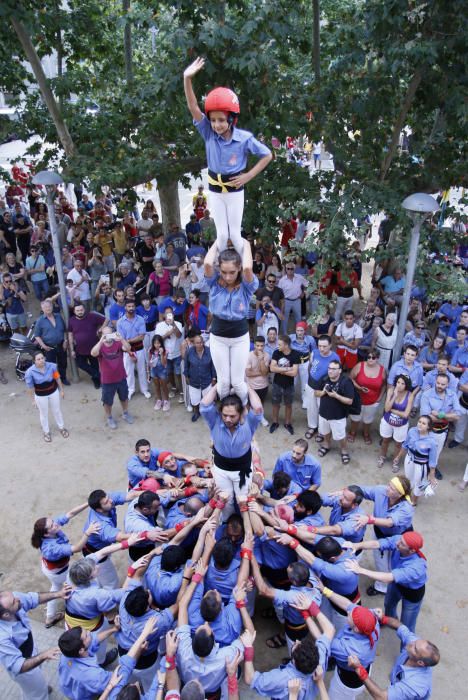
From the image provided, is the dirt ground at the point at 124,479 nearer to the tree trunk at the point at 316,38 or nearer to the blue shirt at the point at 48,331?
the blue shirt at the point at 48,331

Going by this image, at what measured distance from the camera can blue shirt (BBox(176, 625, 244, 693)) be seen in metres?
3.97

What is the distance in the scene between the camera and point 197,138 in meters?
9.07

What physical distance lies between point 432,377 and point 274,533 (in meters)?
3.54

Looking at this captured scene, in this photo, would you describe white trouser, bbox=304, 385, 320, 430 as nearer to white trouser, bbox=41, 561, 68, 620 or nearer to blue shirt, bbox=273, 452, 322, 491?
blue shirt, bbox=273, 452, 322, 491

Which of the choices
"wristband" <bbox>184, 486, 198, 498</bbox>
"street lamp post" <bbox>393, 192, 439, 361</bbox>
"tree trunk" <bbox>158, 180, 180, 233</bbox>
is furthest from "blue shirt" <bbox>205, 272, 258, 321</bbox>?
"tree trunk" <bbox>158, 180, 180, 233</bbox>

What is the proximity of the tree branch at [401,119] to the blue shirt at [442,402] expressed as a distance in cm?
391

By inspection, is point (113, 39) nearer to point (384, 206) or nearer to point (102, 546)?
point (384, 206)

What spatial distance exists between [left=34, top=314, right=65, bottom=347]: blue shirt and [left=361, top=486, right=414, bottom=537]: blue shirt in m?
5.67

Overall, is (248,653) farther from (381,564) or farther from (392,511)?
(381,564)

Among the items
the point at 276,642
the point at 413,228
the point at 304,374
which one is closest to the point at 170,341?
the point at 304,374

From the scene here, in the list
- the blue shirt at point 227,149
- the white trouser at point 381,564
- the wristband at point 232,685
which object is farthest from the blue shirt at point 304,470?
the blue shirt at point 227,149

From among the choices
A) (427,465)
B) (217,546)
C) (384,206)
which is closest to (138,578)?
(217,546)

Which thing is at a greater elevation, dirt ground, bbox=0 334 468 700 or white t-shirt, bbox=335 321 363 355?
white t-shirt, bbox=335 321 363 355

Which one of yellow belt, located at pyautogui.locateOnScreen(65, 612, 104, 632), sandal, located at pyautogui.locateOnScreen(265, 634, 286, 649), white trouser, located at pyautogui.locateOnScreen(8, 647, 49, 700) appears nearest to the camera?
white trouser, located at pyautogui.locateOnScreen(8, 647, 49, 700)
